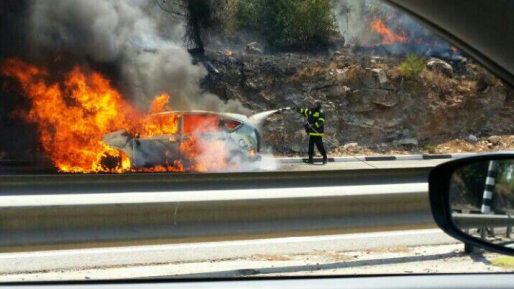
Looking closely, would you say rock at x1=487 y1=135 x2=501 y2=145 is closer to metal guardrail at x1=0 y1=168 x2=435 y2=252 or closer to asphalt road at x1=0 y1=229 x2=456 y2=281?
metal guardrail at x1=0 y1=168 x2=435 y2=252

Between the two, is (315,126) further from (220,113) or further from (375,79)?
(220,113)

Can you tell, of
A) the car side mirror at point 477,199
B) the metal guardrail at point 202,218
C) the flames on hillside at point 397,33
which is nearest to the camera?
the car side mirror at point 477,199

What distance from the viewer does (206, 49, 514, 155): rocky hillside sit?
1.94 m

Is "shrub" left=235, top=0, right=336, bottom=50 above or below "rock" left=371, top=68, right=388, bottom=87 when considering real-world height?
above

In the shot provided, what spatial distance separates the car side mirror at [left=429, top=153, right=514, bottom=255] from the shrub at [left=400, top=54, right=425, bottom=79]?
0.52 metres

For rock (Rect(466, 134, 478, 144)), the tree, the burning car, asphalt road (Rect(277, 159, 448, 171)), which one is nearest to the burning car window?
the burning car

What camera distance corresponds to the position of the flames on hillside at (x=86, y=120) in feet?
11.5

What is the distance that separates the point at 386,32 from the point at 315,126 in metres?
0.39

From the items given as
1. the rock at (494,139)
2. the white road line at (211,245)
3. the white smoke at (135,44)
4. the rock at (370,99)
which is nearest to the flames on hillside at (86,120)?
the white smoke at (135,44)

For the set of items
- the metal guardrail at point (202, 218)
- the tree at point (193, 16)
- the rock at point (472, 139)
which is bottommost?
the metal guardrail at point (202, 218)

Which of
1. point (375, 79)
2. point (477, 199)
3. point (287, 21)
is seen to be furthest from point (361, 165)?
point (477, 199)

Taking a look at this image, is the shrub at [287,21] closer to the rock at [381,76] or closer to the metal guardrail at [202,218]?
the rock at [381,76]

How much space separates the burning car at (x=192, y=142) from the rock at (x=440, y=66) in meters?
0.65

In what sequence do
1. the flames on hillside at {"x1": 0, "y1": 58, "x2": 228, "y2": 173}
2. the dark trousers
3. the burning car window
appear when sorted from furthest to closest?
the flames on hillside at {"x1": 0, "y1": 58, "x2": 228, "y2": 173} → the burning car window → the dark trousers
